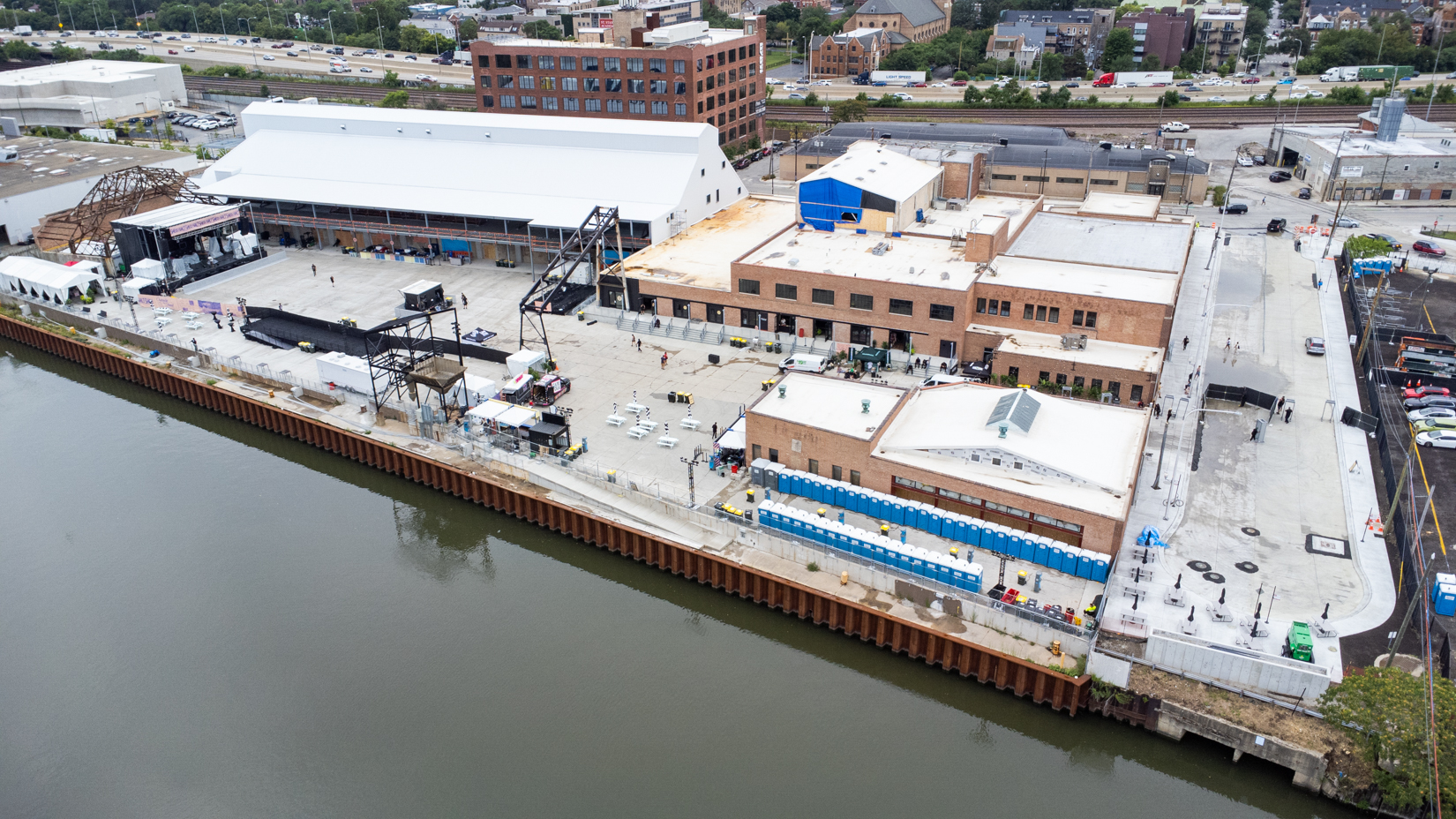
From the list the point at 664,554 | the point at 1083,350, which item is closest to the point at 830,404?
the point at 664,554

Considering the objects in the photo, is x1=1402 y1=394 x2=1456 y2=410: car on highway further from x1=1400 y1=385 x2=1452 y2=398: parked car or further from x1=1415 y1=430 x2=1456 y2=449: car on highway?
x1=1415 y1=430 x2=1456 y2=449: car on highway

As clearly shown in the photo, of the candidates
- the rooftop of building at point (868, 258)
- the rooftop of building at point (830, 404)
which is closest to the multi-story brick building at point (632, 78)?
the rooftop of building at point (868, 258)

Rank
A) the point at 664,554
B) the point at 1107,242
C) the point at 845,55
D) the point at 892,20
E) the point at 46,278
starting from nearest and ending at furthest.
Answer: the point at 664,554 < the point at 1107,242 < the point at 46,278 < the point at 845,55 < the point at 892,20

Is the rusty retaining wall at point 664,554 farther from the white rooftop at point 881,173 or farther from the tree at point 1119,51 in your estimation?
the tree at point 1119,51

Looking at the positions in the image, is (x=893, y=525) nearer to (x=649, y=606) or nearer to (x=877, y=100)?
(x=649, y=606)

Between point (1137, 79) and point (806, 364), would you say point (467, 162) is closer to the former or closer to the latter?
point (806, 364)

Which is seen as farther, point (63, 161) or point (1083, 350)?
point (63, 161)
